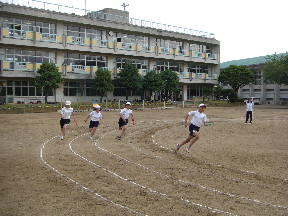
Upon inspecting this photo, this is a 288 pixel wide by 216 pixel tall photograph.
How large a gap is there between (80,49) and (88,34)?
305cm

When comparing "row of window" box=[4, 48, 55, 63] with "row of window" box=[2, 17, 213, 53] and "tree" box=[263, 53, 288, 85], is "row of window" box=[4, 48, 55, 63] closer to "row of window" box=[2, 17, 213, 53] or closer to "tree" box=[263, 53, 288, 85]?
"row of window" box=[2, 17, 213, 53]

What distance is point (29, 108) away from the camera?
30156 millimetres

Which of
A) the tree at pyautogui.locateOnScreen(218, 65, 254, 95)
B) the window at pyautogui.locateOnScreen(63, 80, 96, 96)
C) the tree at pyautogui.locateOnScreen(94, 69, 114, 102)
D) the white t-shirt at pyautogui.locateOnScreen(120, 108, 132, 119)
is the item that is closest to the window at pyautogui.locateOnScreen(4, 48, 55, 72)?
the window at pyautogui.locateOnScreen(63, 80, 96, 96)

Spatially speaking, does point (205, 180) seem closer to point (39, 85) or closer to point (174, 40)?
point (39, 85)

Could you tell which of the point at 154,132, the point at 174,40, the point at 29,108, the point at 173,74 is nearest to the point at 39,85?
the point at 29,108

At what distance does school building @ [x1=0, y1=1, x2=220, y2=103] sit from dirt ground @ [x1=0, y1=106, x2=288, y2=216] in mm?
22705

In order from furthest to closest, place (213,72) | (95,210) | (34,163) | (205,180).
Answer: (213,72), (34,163), (205,180), (95,210)

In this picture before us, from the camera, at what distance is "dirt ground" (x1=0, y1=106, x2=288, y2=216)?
21.3 feet

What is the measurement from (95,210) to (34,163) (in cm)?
431

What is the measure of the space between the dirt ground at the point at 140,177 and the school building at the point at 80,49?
22.7 m

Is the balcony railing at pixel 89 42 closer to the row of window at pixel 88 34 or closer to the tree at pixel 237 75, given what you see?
the row of window at pixel 88 34

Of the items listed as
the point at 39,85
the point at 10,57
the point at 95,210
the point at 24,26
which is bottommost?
the point at 95,210

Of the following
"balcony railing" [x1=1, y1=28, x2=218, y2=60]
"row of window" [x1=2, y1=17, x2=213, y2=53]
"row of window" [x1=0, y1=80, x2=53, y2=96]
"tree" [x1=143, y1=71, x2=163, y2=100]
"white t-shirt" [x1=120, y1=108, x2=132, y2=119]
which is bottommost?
"white t-shirt" [x1=120, y1=108, x2=132, y2=119]

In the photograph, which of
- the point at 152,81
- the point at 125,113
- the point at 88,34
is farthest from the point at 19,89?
the point at 125,113
